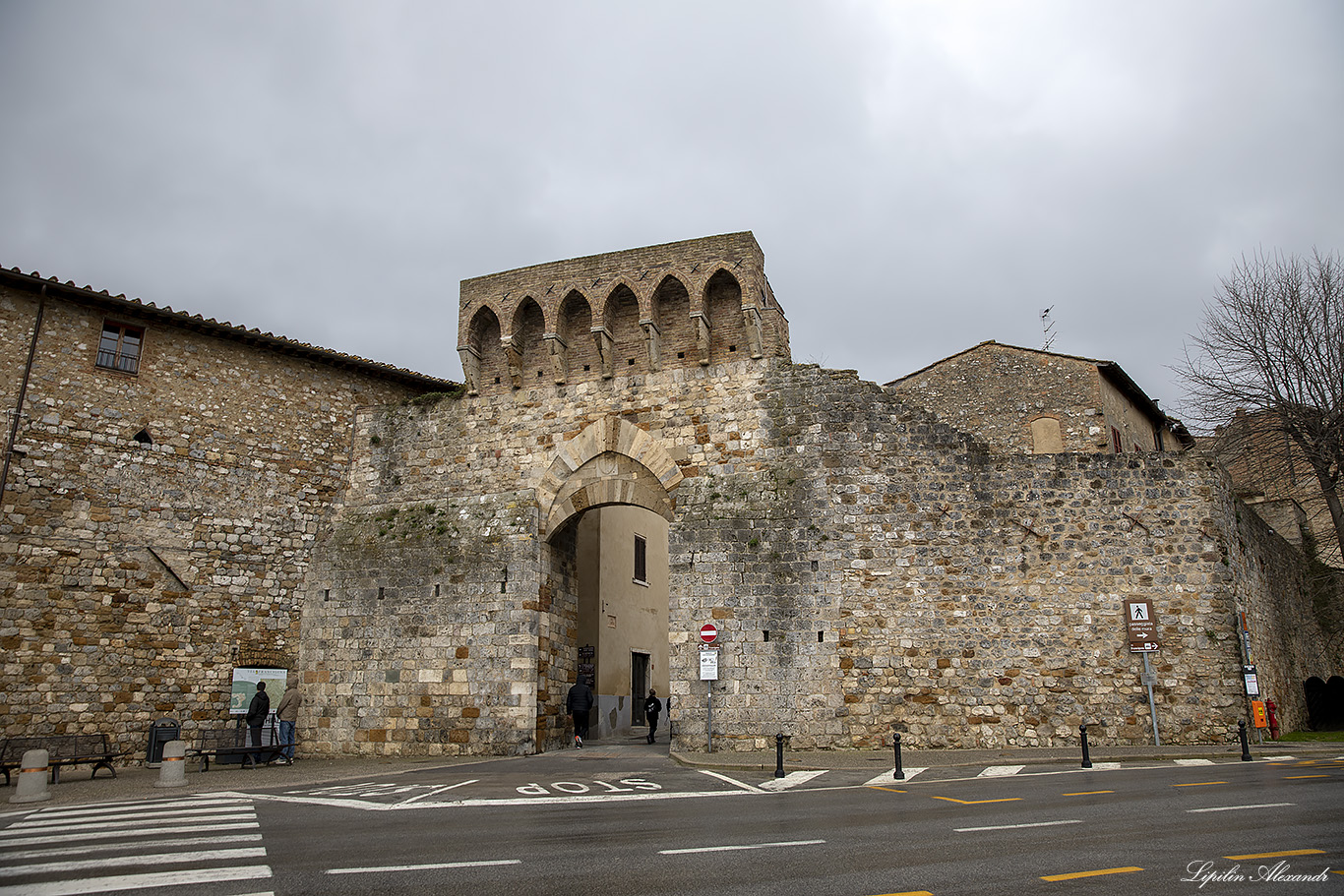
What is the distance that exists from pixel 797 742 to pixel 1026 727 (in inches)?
141

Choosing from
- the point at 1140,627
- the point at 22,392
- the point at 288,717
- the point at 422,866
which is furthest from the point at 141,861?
the point at 1140,627

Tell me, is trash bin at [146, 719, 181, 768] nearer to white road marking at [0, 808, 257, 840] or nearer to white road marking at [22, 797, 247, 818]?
white road marking at [22, 797, 247, 818]

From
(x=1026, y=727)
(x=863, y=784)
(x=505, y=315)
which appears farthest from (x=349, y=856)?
(x=505, y=315)

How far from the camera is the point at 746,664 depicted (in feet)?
47.6

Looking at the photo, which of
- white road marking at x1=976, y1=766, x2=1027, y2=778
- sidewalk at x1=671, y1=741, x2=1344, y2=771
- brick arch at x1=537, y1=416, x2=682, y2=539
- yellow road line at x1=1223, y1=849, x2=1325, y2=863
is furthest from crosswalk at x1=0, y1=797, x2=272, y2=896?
white road marking at x1=976, y1=766, x2=1027, y2=778

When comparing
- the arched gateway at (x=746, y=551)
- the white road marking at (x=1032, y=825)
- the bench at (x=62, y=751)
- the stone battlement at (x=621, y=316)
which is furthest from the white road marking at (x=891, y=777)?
the bench at (x=62, y=751)

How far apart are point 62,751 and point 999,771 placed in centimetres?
1426

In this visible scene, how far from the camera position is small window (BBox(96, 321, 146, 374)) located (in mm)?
15914

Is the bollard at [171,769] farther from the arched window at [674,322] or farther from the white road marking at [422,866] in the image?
the arched window at [674,322]

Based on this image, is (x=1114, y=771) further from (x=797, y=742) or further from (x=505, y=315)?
(x=505, y=315)

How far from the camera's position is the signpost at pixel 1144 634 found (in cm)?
1341

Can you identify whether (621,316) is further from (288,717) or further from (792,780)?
(288,717)

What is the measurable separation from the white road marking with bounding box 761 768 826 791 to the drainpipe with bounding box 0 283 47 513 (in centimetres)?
1322

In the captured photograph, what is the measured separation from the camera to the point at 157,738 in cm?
1515
